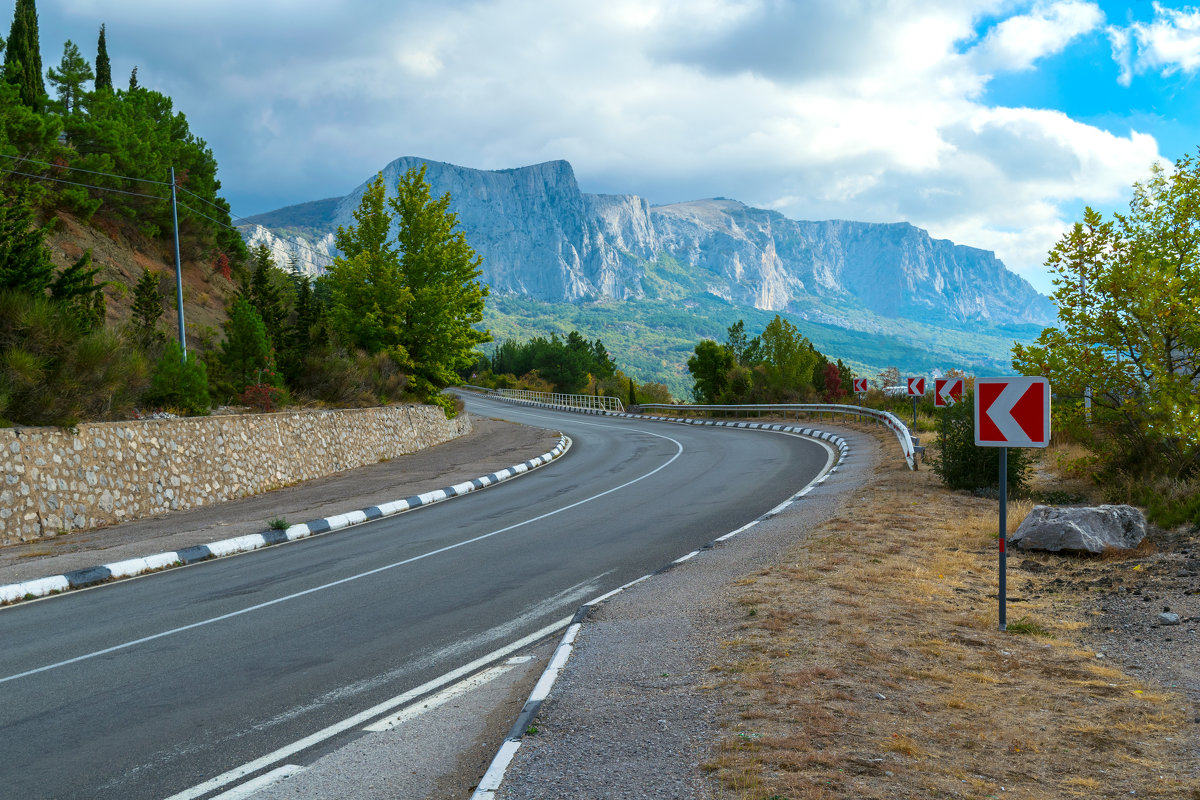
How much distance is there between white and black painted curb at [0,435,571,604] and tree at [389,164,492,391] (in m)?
13.8

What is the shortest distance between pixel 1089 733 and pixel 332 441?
20.6 m

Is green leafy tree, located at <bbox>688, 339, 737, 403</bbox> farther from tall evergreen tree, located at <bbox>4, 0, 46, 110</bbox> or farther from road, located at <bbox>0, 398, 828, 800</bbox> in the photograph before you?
road, located at <bbox>0, 398, 828, 800</bbox>

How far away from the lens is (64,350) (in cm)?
1435

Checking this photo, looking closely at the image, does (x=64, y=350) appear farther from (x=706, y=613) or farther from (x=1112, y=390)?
(x=1112, y=390)

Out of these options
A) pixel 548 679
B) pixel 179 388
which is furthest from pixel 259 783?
pixel 179 388

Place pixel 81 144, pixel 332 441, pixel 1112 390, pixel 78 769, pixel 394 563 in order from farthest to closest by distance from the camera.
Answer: pixel 81 144 < pixel 332 441 < pixel 1112 390 < pixel 394 563 < pixel 78 769

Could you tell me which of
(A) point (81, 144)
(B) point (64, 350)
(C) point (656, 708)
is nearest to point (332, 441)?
(B) point (64, 350)

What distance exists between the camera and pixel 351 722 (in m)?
4.87

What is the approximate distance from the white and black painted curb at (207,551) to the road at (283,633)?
1.32 ft

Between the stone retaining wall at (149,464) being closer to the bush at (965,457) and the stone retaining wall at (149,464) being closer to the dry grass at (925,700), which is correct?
the dry grass at (925,700)

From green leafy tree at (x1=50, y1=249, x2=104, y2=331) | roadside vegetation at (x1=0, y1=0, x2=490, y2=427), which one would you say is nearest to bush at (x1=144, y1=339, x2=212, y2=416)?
roadside vegetation at (x1=0, y1=0, x2=490, y2=427)

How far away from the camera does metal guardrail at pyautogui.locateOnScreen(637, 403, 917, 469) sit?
18542 millimetres

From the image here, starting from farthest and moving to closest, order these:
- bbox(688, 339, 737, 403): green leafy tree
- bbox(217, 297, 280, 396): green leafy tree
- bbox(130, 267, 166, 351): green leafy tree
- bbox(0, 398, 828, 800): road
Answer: bbox(688, 339, 737, 403): green leafy tree
bbox(217, 297, 280, 396): green leafy tree
bbox(130, 267, 166, 351): green leafy tree
bbox(0, 398, 828, 800): road

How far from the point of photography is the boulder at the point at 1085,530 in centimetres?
879
